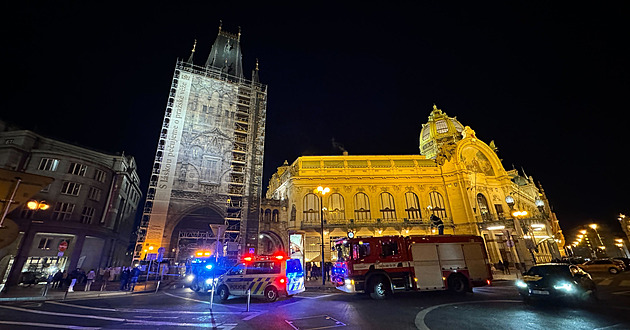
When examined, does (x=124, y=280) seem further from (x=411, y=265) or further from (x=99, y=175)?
(x=411, y=265)

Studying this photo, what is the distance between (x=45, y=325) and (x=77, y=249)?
24.1 m

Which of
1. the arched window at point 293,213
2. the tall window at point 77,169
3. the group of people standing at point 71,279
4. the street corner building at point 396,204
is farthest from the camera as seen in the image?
the arched window at point 293,213

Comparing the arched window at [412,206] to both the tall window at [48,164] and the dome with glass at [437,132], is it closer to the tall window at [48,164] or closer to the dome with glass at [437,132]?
the dome with glass at [437,132]

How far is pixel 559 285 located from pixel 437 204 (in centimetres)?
2457

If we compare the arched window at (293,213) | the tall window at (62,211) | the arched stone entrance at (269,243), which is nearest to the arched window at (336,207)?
the arched window at (293,213)

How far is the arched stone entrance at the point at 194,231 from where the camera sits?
26969 millimetres

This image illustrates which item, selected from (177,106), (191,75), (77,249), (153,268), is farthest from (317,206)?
(77,249)

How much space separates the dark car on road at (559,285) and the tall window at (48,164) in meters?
38.9

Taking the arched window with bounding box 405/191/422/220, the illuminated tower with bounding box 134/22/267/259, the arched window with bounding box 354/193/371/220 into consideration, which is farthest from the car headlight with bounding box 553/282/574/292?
the arched window with bounding box 405/191/422/220

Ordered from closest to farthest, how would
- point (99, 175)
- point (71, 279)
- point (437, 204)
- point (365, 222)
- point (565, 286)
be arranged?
point (565, 286)
point (71, 279)
point (99, 175)
point (365, 222)
point (437, 204)

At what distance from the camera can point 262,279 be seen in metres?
11.8

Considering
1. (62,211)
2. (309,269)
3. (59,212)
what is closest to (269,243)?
(309,269)

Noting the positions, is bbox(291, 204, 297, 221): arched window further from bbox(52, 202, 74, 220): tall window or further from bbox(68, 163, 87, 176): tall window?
bbox(68, 163, 87, 176): tall window

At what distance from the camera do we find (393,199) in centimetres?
3288
